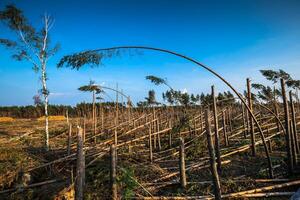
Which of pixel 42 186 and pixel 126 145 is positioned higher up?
pixel 126 145

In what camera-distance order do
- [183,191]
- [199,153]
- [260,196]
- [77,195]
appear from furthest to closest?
[199,153]
[183,191]
[260,196]
[77,195]

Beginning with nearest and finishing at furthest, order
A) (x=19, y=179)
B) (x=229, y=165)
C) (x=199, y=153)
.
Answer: (x=19, y=179) < (x=229, y=165) < (x=199, y=153)

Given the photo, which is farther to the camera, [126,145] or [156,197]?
[126,145]

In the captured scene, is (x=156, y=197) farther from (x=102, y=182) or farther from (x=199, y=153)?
(x=199, y=153)

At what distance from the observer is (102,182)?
5742 mm

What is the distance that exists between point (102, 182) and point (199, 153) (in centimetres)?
398

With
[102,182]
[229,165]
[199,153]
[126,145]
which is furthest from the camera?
[126,145]

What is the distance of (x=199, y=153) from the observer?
8492 mm

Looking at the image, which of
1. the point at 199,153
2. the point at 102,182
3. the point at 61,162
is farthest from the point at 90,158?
the point at 199,153

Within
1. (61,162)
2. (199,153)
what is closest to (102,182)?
(61,162)

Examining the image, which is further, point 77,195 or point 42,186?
point 42,186

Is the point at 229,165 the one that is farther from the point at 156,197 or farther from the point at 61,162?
the point at 61,162

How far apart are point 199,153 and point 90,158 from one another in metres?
3.76

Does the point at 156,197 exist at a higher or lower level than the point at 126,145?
lower
